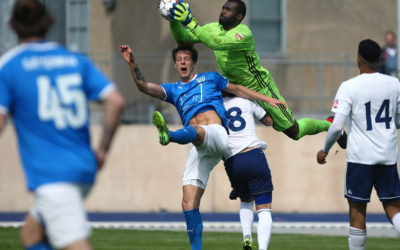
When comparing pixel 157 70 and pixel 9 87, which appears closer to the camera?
pixel 9 87

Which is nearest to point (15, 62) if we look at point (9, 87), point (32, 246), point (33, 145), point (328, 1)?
point (9, 87)

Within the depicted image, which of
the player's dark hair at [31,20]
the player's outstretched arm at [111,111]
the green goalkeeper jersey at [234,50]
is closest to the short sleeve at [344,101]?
the green goalkeeper jersey at [234,50]

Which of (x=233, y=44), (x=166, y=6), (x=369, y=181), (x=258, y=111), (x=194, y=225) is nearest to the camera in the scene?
(x=369, y=181)

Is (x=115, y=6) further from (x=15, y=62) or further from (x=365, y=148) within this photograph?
(x=15, y=62)

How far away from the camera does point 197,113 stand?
9.39 m

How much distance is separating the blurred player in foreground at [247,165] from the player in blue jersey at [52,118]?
419cm

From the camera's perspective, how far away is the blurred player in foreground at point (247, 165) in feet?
31.0

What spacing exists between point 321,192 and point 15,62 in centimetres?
1307

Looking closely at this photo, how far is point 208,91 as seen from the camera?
941cm

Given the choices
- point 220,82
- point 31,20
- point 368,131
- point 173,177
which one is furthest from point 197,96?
point 173,177

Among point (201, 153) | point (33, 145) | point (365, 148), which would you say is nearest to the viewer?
point (33, 145)

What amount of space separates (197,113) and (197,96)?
0.59 feet

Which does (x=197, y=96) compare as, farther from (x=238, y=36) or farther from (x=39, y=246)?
(x=39, y=246)

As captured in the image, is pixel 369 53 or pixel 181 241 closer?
pixel 369 53
